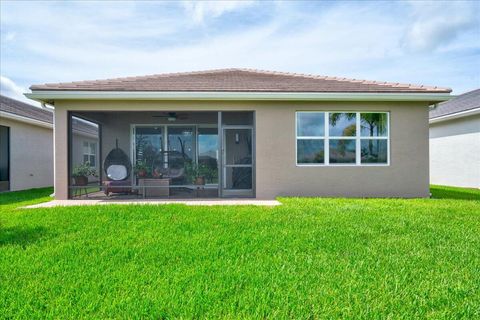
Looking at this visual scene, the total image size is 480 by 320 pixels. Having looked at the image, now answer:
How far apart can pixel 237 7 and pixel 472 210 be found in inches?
395

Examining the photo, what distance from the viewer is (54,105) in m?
9.27

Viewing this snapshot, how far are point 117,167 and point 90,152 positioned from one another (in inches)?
368

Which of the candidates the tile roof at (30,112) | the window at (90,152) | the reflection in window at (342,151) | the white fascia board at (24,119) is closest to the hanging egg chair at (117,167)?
the white fascia board at (24,119)

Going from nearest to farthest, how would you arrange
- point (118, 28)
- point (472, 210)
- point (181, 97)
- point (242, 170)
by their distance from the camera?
point (472, 210), point (181, 97), point (242, 170), point (118, 28)

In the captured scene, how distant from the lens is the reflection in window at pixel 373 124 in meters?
9.77

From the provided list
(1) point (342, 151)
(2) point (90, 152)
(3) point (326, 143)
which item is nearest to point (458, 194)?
(1) point (342, 151)

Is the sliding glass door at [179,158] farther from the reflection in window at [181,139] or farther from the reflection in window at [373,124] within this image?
the reflection in window at [373,124]

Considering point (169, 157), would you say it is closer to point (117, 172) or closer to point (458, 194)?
point (117, 172)

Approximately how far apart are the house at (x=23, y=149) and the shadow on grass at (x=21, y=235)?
853 cm

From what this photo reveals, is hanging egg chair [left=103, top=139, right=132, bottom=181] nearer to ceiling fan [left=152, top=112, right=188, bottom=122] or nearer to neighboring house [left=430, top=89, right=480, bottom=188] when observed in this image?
ceiling fan [left=152, top=112, right=188, bottom=122]

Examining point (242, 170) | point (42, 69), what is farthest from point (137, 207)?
point (42, 69)

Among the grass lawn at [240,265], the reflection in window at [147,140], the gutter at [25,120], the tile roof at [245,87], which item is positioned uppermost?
the tile roof at [245,87]

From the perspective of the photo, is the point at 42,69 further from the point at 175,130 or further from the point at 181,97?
the point at 181,97

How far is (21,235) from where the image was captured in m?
5.14
